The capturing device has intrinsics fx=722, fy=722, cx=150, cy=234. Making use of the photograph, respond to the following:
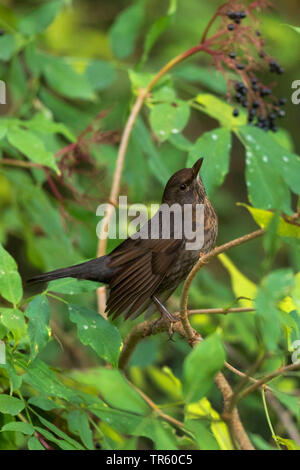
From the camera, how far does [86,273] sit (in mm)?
2854

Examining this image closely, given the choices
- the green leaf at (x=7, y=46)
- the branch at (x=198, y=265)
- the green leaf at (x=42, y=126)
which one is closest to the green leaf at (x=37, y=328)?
the branch at (x=198, y=265)

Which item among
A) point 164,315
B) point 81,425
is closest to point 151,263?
point 164,315

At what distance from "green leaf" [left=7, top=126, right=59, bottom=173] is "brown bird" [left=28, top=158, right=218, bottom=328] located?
44cm

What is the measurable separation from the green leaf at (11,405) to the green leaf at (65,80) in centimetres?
210

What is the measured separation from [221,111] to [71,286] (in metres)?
1.16

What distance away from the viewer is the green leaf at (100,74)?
4160mm

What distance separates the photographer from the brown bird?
288 cm

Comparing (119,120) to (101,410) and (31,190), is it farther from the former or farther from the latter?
(101,410)

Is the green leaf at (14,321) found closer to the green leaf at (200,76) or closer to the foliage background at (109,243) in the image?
the foliage background at (109,243)

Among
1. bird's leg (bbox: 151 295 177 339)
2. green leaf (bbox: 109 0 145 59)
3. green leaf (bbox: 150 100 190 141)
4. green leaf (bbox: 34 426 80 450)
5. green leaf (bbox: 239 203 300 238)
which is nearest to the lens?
green leaf (bbox: 239 203 300 238)

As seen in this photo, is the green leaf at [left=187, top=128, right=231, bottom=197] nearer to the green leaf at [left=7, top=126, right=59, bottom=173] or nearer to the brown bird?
the brown bird

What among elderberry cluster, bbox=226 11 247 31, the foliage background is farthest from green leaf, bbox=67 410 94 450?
elderberry cluster, bbox=226 11 247 31

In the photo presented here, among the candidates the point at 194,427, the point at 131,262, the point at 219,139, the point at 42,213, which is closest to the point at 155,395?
the point at 42,213

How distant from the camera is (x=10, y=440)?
2.33 m
